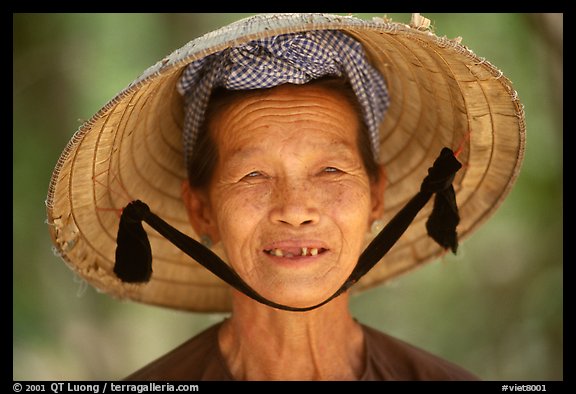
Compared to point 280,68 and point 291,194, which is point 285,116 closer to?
point 280,68

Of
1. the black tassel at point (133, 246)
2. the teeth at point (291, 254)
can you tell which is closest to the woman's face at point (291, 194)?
the teeth at point (291, 254)

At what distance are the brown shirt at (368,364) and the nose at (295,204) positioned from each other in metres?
0.59

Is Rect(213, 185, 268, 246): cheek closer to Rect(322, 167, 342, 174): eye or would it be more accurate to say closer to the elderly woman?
the elderly woman

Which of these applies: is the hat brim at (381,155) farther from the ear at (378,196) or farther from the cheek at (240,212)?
the cheek at (240,212)

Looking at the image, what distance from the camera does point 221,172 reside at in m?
2.17

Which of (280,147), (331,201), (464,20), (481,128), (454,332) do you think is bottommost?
(454,332)

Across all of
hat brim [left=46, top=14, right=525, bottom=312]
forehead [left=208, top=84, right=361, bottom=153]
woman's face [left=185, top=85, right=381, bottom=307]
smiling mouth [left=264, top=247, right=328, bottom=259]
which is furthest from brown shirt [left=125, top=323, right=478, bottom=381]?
forehead [left=208, top=84, right=361, bottom=153]

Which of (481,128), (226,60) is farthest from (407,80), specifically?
(226,60)

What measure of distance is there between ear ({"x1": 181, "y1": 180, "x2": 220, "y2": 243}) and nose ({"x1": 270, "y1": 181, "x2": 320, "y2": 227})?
333 mm

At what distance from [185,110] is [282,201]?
0.57m

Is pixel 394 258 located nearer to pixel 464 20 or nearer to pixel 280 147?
pixel 280 147

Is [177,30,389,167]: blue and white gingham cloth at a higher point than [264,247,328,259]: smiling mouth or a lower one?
higher

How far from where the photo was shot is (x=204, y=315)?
3424 millimetres

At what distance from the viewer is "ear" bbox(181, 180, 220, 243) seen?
229 cm
